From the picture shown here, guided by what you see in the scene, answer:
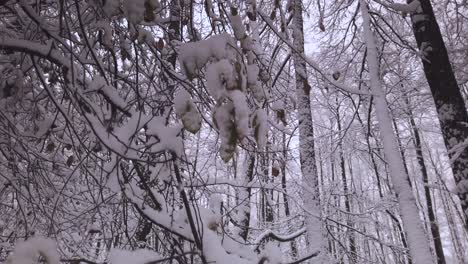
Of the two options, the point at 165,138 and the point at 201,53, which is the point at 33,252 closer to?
the point at 165,138

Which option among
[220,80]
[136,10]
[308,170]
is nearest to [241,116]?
[220,80]

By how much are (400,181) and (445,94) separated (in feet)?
4.40

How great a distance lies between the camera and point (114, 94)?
1.74 metres

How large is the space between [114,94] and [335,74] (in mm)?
1553

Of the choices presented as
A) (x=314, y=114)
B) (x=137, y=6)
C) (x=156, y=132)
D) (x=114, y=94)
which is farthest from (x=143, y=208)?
(x=314, y=114)

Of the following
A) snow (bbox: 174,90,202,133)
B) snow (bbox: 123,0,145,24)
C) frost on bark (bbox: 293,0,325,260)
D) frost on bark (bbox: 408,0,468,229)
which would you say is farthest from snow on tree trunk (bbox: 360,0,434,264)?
snow (bbox: 123,0,145,24)

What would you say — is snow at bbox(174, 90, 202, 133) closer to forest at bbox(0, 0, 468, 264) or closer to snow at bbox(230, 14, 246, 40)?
forest at bbox(0, 0, 468, 264)

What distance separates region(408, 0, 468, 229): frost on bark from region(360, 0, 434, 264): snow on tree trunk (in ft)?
1.90

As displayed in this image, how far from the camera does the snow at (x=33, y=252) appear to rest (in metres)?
0.94

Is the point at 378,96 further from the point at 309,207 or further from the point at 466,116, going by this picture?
the point at 309,207

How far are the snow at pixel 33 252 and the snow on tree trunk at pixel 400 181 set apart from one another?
4348 mm

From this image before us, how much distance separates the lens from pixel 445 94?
5.07 metres

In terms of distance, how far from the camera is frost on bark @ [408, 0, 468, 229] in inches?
184

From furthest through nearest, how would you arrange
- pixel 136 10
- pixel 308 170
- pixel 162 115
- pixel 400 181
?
1. pixel 308 170
2. pixel 400 181
3. pixel 162 115
4. pixel 136 10
